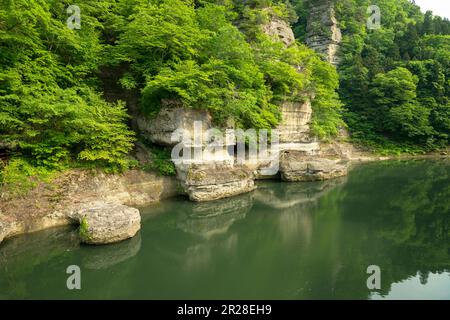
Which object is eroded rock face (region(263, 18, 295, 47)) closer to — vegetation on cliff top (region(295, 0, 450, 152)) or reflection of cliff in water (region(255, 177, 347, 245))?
reflection of cliff in water (region(255, 177, 347, 245))

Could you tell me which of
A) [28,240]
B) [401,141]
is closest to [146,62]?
[28,240]

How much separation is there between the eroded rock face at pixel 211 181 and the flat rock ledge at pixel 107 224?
13.5 feet

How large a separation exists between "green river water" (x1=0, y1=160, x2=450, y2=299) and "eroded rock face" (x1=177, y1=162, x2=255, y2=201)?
1.82 feet

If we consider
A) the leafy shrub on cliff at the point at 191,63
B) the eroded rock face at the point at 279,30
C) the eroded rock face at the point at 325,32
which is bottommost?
the leafy shrub on cliff at the point at 191,63

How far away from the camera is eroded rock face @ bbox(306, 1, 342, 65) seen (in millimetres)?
41094

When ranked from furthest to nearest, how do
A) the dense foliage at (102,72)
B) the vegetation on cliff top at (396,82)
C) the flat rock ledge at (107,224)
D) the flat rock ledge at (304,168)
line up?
the vegetation on cliff top at (396,82), the flat rock ledge at (304,168), the dense foliage at (102,72), the flat rock ledge at (107,224)

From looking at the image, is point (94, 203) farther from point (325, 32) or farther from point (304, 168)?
point (325, 32)

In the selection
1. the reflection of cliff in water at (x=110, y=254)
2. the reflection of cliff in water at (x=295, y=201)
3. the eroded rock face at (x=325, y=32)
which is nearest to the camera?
the reflection of cliff in water at (x=110, y=254)

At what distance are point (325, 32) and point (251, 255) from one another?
40750mm

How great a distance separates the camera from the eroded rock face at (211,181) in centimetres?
1377

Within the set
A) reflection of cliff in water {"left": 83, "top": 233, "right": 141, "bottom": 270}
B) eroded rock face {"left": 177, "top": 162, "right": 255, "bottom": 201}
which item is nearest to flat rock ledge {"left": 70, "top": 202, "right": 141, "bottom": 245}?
reflection of cliff in water {"left": 83, "top": 233, "right": 141, "bottom": 270}

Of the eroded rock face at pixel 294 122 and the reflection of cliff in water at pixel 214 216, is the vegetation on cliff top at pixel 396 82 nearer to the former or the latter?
the eroded rock face at pixel 294 122

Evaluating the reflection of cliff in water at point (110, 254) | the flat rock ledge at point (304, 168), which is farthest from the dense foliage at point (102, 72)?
the reflection of cliff in water at point (110, 254)

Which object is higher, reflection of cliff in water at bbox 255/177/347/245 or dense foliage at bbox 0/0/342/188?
dense foliage at bbox 0/0/342/188
